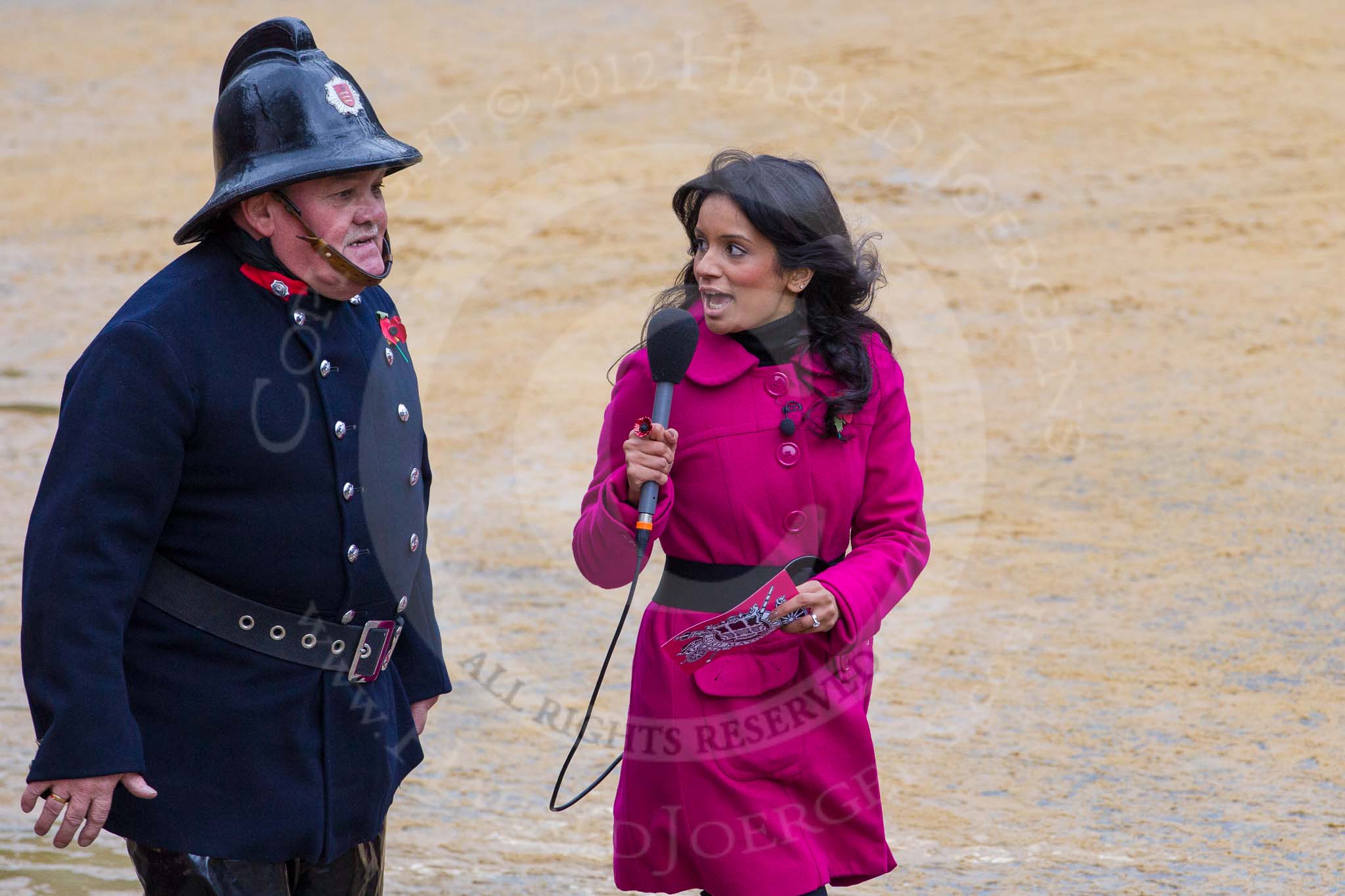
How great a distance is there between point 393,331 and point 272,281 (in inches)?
12.8

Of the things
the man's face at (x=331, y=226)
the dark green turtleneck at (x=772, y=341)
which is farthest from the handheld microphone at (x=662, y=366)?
the man's face at (x=331, y=226)

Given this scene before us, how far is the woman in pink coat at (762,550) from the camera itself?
266 cm

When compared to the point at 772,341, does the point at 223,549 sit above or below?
below

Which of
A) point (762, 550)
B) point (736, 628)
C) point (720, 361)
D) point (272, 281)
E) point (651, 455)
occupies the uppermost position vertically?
point (272, 281)

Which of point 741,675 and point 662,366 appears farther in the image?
point 741,675

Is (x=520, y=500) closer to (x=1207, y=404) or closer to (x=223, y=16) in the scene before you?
(x=1207, y=404)

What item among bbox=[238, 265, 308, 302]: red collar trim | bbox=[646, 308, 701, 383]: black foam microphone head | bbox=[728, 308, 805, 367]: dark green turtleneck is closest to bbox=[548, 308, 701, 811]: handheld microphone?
bbox=[646, 308, 701, 383]: black foam microphone head

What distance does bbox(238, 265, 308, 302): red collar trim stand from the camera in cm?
245

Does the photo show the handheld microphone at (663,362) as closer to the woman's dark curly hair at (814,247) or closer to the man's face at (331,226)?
the woman's dark curly hair at (814,247)

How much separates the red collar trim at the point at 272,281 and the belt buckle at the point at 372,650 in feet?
1.79

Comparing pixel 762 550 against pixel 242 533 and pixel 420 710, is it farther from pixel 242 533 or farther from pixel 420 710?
pixel 242 533

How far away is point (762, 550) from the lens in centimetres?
269

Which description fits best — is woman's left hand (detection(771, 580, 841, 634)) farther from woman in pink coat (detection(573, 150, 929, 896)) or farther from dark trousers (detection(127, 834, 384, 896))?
dark trousers (detection(127, 834, 384, 896))

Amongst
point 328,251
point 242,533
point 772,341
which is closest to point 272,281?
point 328,251
